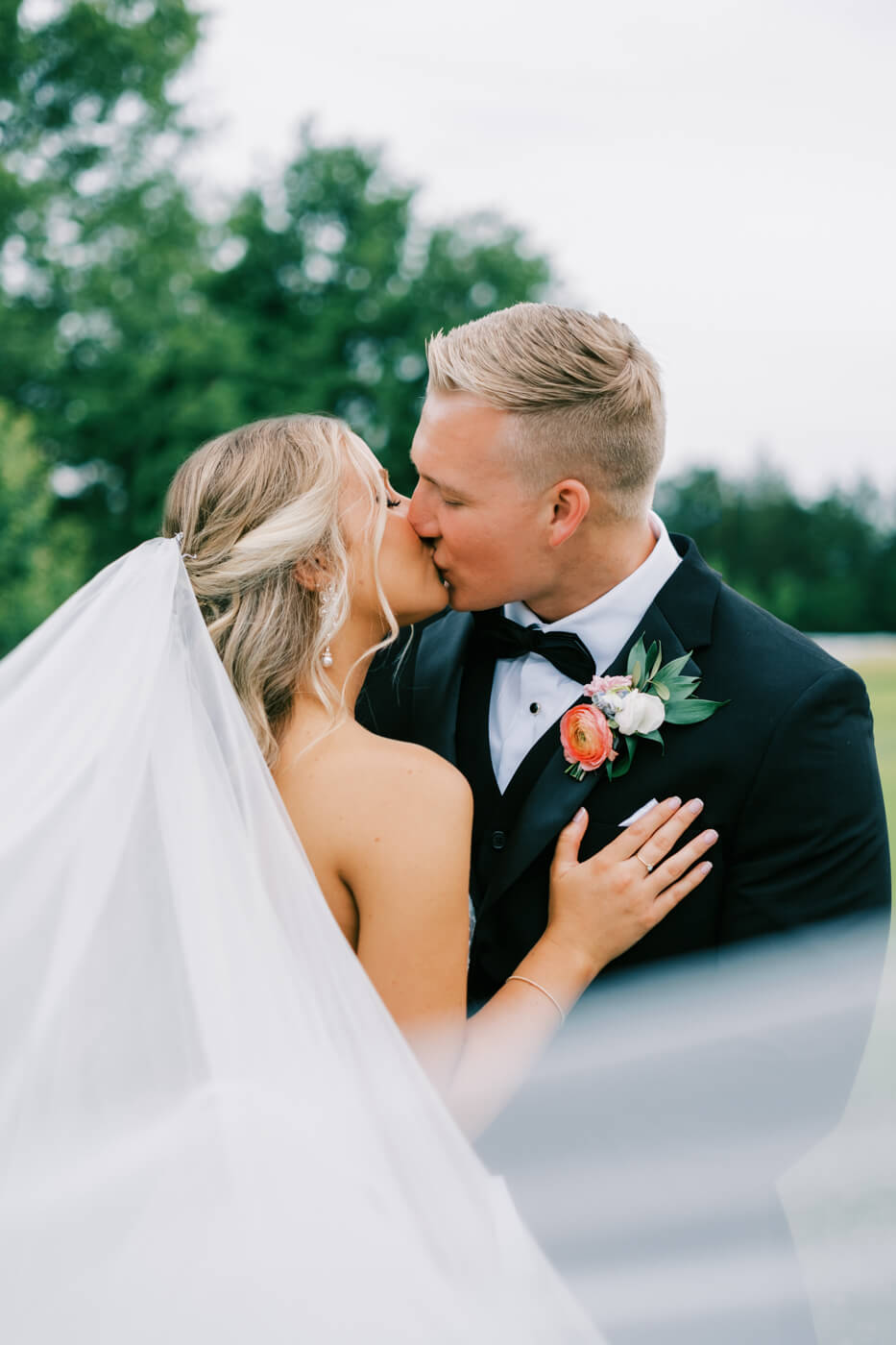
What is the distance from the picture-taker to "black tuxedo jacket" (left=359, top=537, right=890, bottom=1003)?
8.45 feet

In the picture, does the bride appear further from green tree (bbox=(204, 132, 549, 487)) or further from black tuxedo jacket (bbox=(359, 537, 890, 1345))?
green tree (bbox=(204, 132, 549, 487))

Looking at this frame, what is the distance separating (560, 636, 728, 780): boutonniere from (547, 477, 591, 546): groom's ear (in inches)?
14.4

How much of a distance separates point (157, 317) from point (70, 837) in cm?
2498

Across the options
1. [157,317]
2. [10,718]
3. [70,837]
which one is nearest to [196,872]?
[70,837]

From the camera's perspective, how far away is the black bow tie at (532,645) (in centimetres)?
293

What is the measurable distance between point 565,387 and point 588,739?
806 mm

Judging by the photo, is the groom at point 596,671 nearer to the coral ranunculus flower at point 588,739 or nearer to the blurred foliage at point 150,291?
the coral ranunculus flower at point 588,739

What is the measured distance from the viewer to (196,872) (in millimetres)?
2145

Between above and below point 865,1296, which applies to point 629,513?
above

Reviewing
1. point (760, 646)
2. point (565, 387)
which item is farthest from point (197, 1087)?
point (565, 387)

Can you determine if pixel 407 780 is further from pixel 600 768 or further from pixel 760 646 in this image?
pixel 760 646

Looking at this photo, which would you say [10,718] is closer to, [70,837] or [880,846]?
[70,837]

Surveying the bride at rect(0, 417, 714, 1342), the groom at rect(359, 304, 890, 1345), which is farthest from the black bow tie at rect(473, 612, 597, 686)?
the bride at rect(0, 417, 714, 1342)

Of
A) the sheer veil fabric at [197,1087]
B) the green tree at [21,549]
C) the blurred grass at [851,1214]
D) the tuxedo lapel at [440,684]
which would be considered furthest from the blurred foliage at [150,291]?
the sheer veil fabric at [197,1087]
